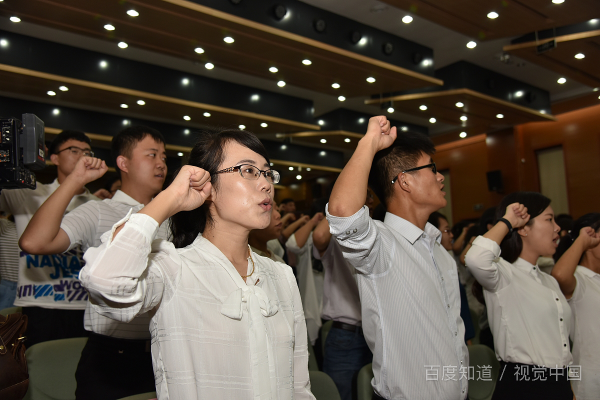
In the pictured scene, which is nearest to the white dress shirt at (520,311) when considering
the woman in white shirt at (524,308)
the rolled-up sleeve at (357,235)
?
→ the woman in white shirt at (524,308)

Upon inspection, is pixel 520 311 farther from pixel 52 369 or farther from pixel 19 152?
pixel 19 152

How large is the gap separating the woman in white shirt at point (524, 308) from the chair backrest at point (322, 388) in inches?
35.0

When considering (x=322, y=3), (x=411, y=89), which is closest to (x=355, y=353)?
(x=322, y=3)

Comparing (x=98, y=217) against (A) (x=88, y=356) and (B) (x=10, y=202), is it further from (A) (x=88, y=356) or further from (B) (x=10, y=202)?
(B) (x=10, y=202)

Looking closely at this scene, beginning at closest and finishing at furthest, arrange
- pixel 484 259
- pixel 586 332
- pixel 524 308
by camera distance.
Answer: pixel 484 259 < pixel 524 308 < pixel 586 332

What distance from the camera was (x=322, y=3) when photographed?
5719mm

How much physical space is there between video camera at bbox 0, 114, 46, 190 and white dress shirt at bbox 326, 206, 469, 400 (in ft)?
4.00

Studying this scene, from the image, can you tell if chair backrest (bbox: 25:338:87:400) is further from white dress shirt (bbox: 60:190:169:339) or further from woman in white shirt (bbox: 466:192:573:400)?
woman in white shirt (bbox: 466:192:573:400)

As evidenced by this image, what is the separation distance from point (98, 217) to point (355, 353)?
1.64m

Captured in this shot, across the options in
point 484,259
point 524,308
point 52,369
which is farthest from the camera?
point 524,308

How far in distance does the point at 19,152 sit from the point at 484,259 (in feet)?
6.84

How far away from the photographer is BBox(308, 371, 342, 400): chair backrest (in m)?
1.96

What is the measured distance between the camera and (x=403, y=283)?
1.73 m

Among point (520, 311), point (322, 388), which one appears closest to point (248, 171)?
point (322, 388)
